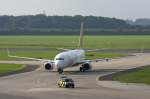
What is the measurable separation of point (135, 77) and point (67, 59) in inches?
533

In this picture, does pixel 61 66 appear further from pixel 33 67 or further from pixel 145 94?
pixel 145 94

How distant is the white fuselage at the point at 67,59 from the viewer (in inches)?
3290

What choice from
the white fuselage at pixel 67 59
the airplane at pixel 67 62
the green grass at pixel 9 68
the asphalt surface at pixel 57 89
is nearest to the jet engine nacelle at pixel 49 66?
the airplane at pixel 67 62

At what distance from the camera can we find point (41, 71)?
89375 millimetres

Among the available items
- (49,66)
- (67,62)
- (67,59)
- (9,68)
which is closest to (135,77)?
(67,62)

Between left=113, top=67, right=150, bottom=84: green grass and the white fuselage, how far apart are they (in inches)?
370

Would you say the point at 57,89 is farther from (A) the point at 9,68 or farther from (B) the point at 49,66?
(A) the point at 9,68

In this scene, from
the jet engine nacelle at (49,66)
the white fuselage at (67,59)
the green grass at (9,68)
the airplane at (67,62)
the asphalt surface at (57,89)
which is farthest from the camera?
the jet engine nacelle at (49,66)

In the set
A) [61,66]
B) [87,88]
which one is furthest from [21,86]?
[61,66]

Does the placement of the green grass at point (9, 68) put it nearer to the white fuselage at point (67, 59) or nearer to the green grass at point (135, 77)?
the white fuselage at point (67, 59)

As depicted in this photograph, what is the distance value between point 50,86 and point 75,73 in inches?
701

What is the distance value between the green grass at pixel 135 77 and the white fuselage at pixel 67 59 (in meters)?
9.39

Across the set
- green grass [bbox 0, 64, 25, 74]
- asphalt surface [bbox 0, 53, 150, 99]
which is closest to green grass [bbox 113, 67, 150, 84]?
asphalt surface [bbox 0, 53, 150, 99]

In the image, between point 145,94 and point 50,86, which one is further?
point 50,86
